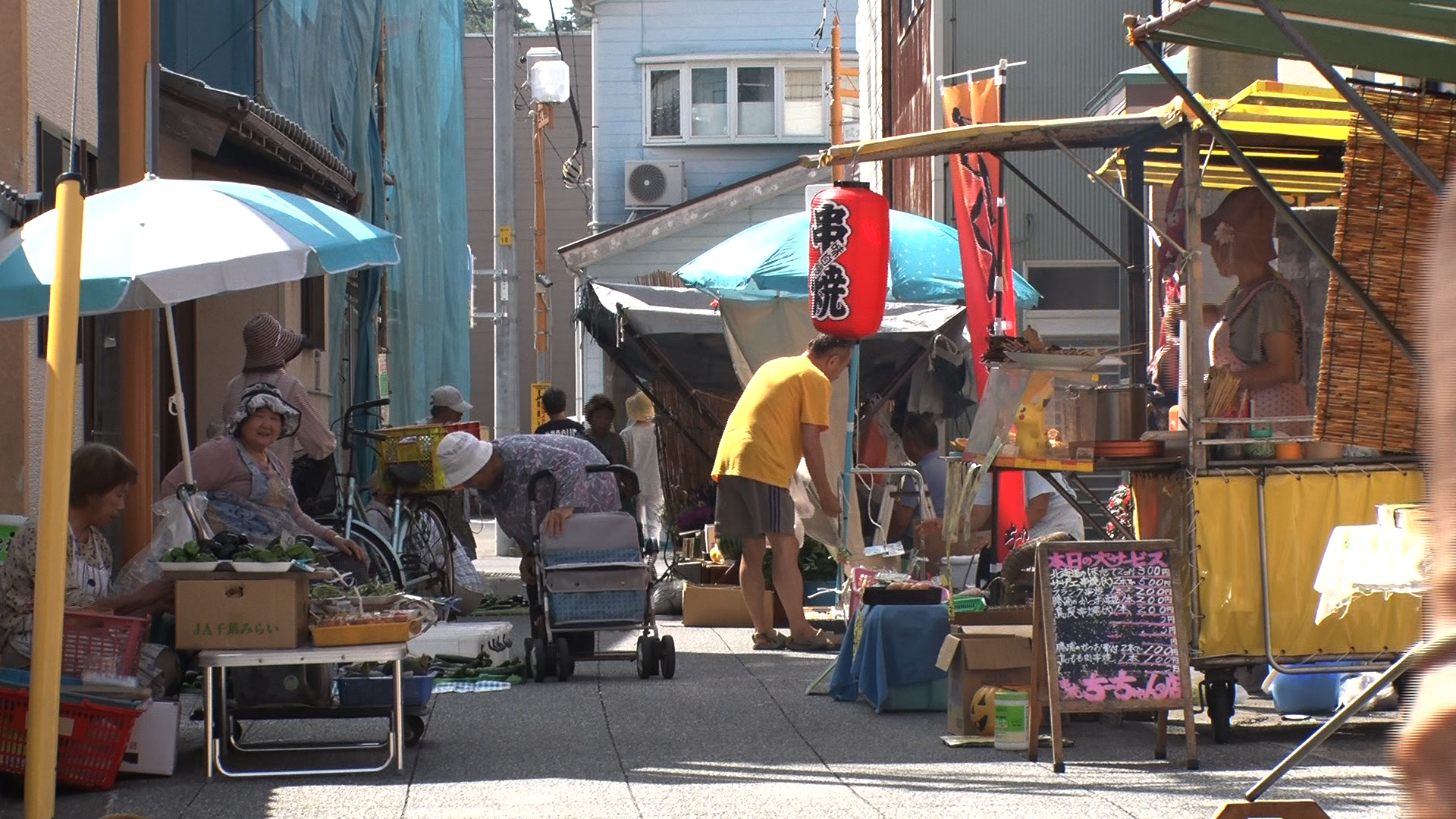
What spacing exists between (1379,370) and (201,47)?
9.75 m

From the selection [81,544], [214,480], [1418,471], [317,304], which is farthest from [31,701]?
[317,304]

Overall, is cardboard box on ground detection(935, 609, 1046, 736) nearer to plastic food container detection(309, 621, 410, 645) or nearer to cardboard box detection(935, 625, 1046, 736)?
cardboard box detection(935, 625, 1046, 736)

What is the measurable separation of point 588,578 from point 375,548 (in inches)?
82.0

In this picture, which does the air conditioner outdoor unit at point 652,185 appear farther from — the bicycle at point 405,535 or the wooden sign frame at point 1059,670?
the wooden sign frame at point 1059,670

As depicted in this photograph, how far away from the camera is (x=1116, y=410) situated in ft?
25.3

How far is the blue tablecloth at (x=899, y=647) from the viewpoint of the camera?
336 inches

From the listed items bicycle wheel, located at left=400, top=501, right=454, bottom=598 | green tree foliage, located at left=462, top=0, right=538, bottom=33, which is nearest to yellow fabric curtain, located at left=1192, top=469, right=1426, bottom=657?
bicycle wheel, located at left=400, top=501, right=454, bottom=598

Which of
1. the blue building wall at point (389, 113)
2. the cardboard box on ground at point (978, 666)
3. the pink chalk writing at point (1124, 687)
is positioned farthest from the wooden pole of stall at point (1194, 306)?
the blue building wall at point (389, 113)

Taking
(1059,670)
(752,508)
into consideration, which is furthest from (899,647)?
(752,508)

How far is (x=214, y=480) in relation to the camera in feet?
29.0

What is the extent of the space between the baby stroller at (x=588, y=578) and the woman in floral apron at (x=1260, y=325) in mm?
3257

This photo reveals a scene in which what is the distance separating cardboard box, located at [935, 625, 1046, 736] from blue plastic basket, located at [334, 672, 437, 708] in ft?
7.21

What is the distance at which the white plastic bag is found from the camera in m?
7.41

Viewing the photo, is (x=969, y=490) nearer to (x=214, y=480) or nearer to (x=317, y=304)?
(x=214, y=480)
